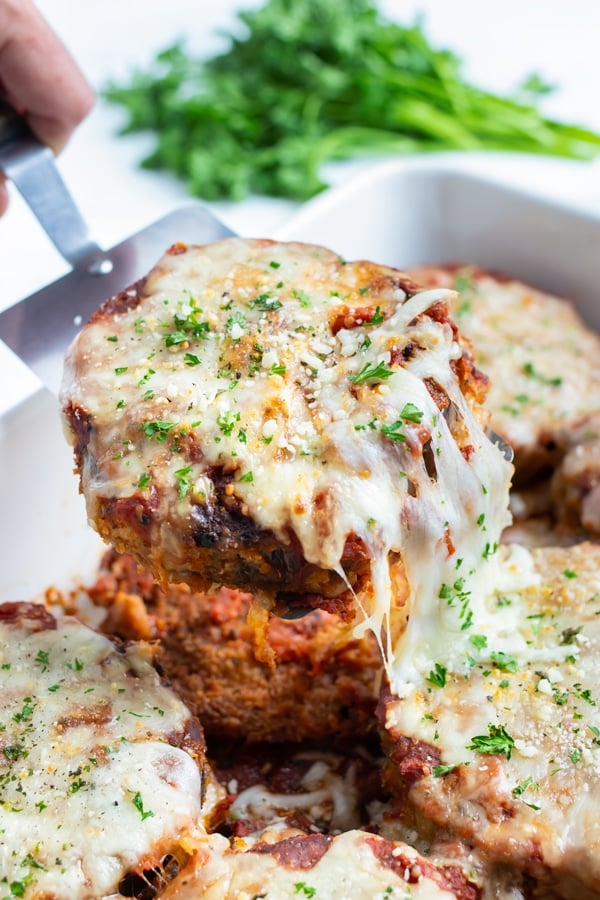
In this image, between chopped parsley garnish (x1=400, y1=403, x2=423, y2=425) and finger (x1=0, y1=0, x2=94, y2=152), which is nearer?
chopped parsley garnish (x1=400, y1=403, x2=423, y2=425)

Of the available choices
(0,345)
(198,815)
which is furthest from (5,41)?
(198,815)

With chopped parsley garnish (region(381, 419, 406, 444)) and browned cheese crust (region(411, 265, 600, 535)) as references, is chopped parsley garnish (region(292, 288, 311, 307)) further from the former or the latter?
browned cheese crust (region(411, 265, 600, 535))

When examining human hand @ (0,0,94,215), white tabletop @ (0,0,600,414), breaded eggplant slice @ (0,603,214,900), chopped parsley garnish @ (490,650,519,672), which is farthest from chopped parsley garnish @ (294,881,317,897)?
white tabletop @ (0,0,600,414)

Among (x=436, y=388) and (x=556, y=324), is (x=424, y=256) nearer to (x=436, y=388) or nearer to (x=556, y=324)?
(x=556, y=324)

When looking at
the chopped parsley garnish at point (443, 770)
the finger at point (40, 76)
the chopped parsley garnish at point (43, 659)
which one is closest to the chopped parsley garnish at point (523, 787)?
the chopped parsley garnish at point (443, 770)

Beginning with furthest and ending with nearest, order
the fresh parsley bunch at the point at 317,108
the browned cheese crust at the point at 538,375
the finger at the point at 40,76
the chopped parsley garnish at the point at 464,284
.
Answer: the fresh parsley bunch at the point at 317,108 < the chopped parsley garnish at the point at 464,284 < the browned cheese crust at the point at 538,375 < the finger at the point at 40,76

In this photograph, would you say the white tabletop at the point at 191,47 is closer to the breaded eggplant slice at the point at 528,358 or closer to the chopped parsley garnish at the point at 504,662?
the breaded eggplant slice at the point at 528,358

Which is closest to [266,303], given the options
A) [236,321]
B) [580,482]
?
[236,321]
